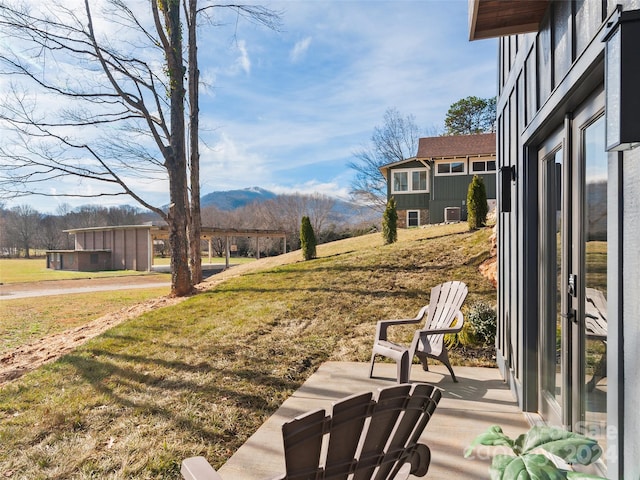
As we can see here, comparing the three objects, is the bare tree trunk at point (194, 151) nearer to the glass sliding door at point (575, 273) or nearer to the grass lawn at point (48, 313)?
the grass lawn at point (48, 313)

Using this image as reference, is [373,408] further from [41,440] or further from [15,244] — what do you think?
[15,244]

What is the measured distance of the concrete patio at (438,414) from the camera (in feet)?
7.67

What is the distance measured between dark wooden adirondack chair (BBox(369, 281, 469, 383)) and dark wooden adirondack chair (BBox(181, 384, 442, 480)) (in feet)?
5.97

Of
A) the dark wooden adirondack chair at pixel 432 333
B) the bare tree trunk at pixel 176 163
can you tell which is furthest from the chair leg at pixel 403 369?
the bare tree trunk at pixel 176 163

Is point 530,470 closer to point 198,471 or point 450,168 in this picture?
point 198,471

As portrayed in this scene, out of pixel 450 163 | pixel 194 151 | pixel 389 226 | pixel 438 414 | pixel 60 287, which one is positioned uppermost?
pixel 450 163

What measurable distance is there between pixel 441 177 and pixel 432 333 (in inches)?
677

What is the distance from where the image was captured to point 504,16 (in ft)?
7.88

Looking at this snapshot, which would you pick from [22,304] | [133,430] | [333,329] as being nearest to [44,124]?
[22,304]

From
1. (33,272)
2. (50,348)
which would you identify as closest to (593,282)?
(50,348)

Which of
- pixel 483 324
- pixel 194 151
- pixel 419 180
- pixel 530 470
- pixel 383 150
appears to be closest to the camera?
pixel 530 470

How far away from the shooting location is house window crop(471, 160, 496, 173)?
1917cm

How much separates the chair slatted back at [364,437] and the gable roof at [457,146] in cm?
1901

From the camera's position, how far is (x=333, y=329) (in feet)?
21.0
